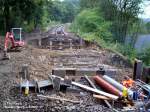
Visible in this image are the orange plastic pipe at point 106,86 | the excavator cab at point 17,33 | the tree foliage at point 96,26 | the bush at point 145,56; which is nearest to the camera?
the orange plastic pipe at point 106,86

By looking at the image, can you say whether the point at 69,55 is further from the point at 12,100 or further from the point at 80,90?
→ the point at 12,100

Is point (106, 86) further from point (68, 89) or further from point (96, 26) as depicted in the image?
point (96, 26)

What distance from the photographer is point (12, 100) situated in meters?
9.27

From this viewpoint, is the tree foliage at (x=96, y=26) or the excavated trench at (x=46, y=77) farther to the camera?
the tree foliage at (x=96, y=26)

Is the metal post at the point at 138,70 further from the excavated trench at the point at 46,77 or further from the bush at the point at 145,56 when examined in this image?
the bush at the point at 145,56

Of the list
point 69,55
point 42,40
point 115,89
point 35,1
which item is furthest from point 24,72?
point 35,1

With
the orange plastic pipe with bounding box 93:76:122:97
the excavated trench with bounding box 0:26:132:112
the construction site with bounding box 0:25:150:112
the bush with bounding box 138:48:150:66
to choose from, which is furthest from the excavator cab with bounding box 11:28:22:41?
the bush with bounding box 138:48:150:66

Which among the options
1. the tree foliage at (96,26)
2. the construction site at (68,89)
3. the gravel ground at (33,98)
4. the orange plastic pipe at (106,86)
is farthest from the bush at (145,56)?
the orange plastic pipe at (106,86)

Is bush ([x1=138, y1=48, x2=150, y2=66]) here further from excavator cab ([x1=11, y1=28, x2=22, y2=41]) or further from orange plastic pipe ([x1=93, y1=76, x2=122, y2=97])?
orange plastic pipe ([x1=93, y1=76, x2=122, y2=97])

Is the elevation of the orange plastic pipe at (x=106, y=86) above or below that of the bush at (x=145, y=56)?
above

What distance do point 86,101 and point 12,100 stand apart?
7.20 feet

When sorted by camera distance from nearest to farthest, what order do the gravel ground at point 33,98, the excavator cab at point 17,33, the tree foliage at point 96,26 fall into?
the gravel ground at point 33,98
the excavator cab at point 17,33
the tree foliage at point 96,26

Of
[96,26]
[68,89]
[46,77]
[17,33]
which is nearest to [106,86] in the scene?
[68,89]

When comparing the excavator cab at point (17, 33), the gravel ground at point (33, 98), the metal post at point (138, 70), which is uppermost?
the excavator cab at point (17, 33)
